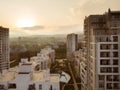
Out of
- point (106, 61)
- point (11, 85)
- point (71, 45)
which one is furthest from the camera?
point (71, 45)

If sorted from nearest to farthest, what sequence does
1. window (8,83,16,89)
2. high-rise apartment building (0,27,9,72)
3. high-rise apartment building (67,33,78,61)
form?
window (8,83,16,89) < high-rise apartment building (0,27,9,72) < high-rise apartment building (67,33,78,61)

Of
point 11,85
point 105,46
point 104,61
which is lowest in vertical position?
point 11,85

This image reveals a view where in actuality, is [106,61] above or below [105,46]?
below

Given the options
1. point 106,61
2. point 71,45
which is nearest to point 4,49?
point 106,61

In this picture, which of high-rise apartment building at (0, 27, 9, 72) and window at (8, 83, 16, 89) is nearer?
window at (8, 83, 16, 89)

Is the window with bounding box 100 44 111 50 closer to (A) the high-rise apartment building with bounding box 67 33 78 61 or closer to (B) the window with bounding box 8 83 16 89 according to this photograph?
A: (B) the window with bounding box 8 83 16 89

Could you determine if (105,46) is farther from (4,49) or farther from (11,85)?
(4,49)

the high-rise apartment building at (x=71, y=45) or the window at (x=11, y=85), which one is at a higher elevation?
the high-rise apartment building at (x=71, y=45)

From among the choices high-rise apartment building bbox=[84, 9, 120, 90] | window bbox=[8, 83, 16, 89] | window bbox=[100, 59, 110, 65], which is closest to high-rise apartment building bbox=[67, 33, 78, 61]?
high-rise apartment building bbox=[84, 9, 120, 90]

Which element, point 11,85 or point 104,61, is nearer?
point 11,85

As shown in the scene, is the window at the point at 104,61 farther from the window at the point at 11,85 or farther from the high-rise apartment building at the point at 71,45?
the high-rise apartment building at the point at 71,45

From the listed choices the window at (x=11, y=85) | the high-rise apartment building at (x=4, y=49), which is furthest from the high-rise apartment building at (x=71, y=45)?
the window at (x=11, y=85)

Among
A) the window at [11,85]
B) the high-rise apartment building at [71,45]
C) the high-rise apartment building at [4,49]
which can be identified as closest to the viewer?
the window at [11,85]
